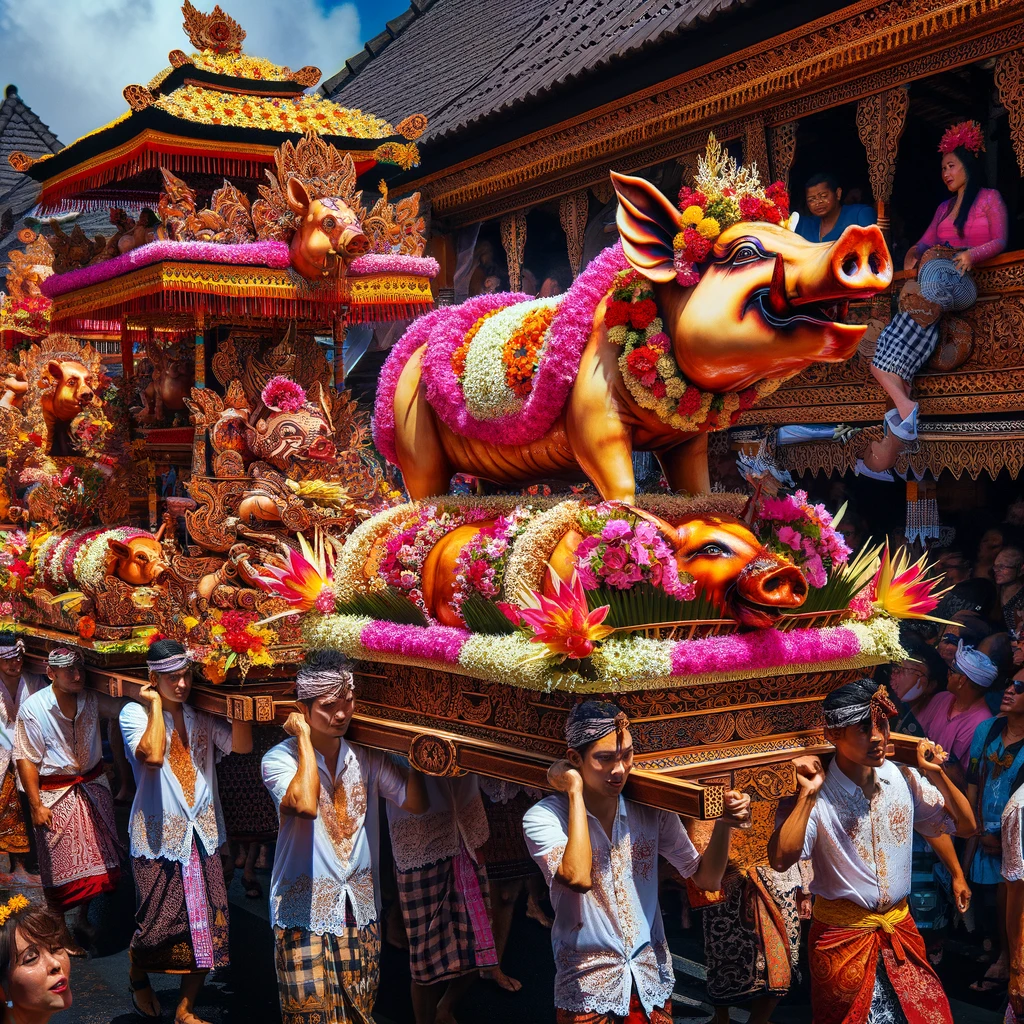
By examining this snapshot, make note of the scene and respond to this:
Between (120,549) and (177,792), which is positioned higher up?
(120,549)

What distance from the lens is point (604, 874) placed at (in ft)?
13.0

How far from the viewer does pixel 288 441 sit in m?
6.74

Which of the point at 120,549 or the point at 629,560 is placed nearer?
the point at 629,560

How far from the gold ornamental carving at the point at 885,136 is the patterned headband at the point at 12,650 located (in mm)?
6039

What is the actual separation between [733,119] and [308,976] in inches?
259

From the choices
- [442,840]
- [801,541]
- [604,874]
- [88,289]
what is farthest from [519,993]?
[88,289]

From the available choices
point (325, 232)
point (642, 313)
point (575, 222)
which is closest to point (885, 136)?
point (575, 222)

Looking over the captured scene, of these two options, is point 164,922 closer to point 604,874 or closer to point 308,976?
point 308,976

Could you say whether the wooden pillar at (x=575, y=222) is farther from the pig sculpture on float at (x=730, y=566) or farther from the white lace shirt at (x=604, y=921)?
the white lace shirt at (x=604, y=921)

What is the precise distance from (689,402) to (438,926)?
101 inches

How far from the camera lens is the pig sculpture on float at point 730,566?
4.02 meters

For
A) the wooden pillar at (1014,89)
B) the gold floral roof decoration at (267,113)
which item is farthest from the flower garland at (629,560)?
the wooden pillar at (1014,89)

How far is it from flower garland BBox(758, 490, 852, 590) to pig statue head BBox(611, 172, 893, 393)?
0.44 metres

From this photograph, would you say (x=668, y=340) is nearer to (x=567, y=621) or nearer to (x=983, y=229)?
(x=567, y=621)
